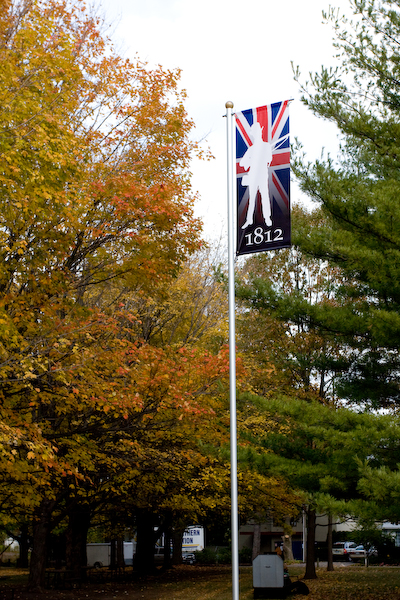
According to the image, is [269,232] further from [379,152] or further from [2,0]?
[2,0]

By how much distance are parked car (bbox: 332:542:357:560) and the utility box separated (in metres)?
37.1

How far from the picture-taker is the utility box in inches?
713

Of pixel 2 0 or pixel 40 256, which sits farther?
pixel 40 256

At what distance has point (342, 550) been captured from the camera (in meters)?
52.5

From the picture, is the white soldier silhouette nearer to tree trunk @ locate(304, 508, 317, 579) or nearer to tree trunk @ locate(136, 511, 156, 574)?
tree trunk @ locate(304, 508, 317, 579)

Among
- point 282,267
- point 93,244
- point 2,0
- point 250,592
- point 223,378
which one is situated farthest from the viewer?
point 282,267

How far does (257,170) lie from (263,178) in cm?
21

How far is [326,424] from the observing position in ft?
38.6

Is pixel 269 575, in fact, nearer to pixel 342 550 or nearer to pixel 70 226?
pixel 70 226

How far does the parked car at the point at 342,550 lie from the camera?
5194 cm

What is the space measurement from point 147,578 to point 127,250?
2033 centimetres

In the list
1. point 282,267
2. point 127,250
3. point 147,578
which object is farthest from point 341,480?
point 147,578

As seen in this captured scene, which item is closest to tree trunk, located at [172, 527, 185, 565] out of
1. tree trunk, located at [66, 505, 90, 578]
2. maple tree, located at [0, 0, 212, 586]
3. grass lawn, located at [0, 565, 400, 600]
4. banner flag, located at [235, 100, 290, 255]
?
grass lawn, located at [0, 565, 400, 600]

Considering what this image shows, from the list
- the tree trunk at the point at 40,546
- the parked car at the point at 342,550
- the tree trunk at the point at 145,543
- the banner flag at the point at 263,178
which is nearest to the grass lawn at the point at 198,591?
the tree trunk at the point at 40,546
